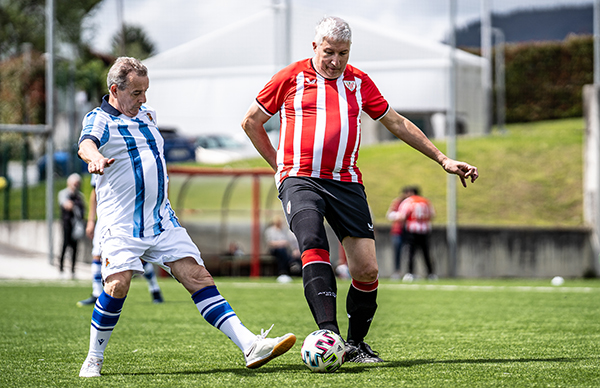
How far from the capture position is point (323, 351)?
414cm

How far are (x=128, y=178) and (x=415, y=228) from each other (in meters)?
11.2

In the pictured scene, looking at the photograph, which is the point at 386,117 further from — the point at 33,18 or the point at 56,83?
the point at 33,18

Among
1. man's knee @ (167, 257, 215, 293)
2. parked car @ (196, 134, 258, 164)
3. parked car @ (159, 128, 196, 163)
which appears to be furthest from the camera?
parked car @ (159, 128, 196, 163)

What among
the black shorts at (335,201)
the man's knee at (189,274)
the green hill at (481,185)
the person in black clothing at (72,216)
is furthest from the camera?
the green hill at (481,185)

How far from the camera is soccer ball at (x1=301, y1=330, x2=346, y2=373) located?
414cm

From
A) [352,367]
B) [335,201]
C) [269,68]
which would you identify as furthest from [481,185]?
[352,367]

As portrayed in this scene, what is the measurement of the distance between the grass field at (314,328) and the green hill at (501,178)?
7.56m

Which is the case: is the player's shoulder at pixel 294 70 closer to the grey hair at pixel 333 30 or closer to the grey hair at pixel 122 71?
the grey hair at pixel 333 30

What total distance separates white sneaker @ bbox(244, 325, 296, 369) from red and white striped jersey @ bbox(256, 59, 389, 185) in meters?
0.99

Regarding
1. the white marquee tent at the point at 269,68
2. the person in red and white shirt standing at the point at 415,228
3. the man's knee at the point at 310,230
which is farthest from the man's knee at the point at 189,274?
the white marquee tent at the point at 269,68

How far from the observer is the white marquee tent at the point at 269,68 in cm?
→ 1602

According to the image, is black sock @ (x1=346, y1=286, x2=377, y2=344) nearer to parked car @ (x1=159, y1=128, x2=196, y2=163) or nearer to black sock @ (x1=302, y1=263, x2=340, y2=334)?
black sock @ (x1=302, y1=263, x2=340, y2=334)

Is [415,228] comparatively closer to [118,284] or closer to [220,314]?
[220,314]

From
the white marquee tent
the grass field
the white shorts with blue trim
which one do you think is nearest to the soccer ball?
the grass field
